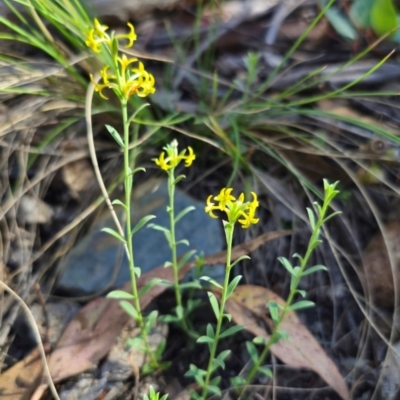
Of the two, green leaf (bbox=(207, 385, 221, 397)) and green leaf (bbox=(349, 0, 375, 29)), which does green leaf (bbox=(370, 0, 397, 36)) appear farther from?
green leaf (bbox=(207, 385, 221, 397))

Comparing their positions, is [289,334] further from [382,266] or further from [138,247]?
[138,247]

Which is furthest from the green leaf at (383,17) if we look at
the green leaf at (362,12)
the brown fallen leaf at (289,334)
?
the brown fallen leaf at (289,334)

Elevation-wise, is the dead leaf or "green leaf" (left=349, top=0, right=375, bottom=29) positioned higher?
"green leaf" (left=349, top=0, right=375, bottom=29)

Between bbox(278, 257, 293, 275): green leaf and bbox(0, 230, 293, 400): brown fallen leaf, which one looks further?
bbox(0, 230, 293, 400): brown fallen leaf

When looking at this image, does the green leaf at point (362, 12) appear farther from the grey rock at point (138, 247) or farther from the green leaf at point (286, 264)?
the green leaf at point (286, 264)

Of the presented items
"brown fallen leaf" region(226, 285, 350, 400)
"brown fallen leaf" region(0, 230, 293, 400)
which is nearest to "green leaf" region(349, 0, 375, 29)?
"brown fallen leaf" region(0, 230, 293, 400)
